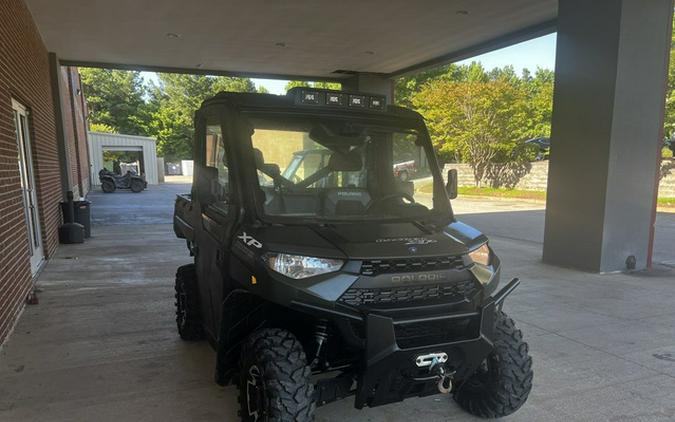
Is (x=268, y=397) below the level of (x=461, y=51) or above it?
below

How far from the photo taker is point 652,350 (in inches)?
165

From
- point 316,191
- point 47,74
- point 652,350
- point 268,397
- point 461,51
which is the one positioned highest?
point 461,51

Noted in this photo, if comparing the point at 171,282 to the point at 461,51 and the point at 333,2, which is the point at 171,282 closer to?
the point at 333,2

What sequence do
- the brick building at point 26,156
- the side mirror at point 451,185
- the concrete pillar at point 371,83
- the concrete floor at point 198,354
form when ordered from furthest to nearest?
the concrete pillar at point 371,83 < the brick building at point 26,156 < the side mirror at point 451,185 < the concrete floor at point 198,354

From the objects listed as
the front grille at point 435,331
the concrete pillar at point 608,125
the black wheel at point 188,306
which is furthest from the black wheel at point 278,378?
the concrete pillar at point 608,125

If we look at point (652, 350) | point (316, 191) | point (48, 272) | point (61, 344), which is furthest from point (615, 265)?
point (48, 272)

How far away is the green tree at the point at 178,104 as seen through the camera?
4925 centimetres

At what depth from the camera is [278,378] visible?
7.75 ft

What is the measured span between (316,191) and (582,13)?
19.9 ft

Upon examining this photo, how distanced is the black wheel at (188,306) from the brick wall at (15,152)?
158cm

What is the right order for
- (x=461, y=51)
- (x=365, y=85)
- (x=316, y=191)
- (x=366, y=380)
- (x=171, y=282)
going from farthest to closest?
(x=365, y=85), (x=461, y=51), (x=171, y=282), (x=316, y=191), (x=366, y=380)

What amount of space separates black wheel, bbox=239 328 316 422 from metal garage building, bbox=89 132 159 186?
29.9 m

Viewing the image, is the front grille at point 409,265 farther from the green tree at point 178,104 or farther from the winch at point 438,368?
the green tree at point 178,104

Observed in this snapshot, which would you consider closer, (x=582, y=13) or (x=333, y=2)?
(x=582, y=13)
